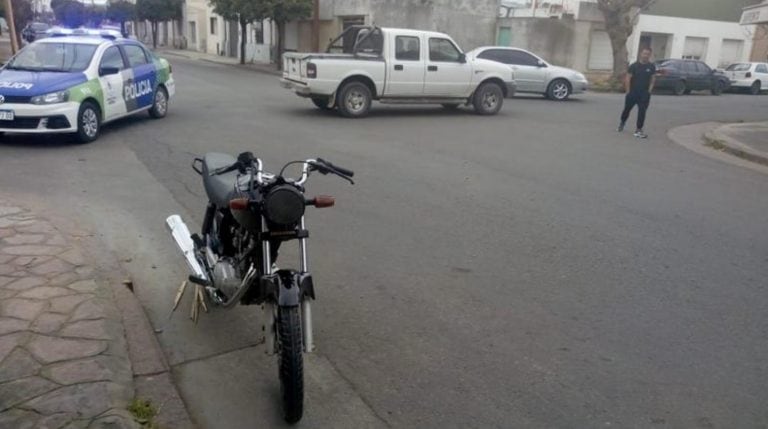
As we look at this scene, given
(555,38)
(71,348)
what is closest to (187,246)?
(71,348)

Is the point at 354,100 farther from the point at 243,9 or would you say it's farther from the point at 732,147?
the point at 243,9

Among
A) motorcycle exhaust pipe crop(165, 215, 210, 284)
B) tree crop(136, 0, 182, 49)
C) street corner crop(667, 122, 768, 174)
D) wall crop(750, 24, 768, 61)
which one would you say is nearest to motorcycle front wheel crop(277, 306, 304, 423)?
motorcycle exhaust pipe crop(165, 215, 210, 284)

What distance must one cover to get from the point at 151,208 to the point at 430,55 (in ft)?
31.6

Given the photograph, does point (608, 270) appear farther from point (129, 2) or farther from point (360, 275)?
point (129, 2)

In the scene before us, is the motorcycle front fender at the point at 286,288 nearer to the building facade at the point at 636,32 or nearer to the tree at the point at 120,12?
the building facade at the point at 636,32

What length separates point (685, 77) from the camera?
1105 inches

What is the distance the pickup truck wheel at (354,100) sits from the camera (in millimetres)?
14359

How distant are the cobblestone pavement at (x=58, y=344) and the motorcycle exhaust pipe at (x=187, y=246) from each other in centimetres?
59

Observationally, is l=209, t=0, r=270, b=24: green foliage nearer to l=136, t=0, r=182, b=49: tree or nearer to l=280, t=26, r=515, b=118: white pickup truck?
l=280, t=26, r=515, b=118: white pickup truck

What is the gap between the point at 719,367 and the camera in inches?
156

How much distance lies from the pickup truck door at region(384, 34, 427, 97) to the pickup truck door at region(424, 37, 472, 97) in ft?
0.69

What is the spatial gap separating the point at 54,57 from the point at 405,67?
7.16m

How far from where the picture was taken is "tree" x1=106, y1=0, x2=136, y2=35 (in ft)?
194

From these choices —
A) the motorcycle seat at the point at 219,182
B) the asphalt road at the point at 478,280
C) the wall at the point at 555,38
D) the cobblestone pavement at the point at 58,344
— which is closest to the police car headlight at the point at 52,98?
the asphalt road at the point at 478,280
